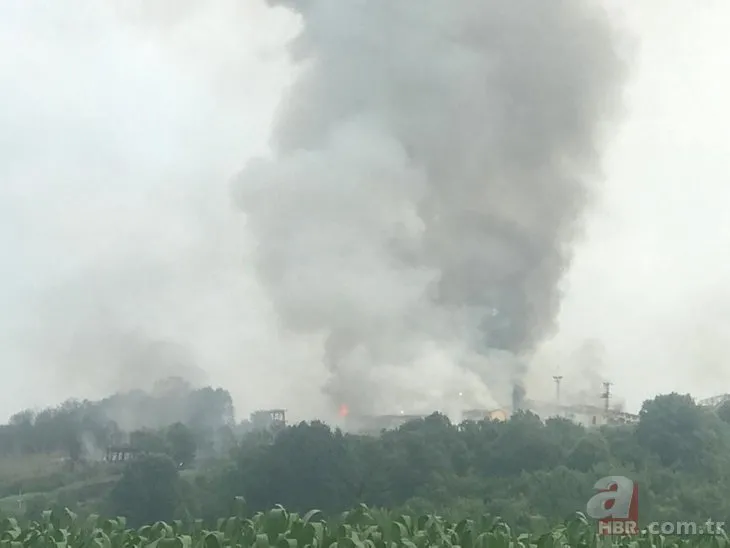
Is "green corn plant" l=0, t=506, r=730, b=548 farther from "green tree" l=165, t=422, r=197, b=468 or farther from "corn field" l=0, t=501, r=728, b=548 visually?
"green tree" l=165, t=422, r=197, b=468

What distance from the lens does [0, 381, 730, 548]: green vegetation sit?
1411 inches

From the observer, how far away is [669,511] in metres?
34.2

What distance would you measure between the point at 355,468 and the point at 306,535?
28562mm

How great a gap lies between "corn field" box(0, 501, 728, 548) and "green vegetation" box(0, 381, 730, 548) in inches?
614

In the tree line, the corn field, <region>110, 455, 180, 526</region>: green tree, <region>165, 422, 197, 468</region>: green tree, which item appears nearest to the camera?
the corn field

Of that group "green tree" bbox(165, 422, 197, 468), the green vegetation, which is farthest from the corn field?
"green tree" bbox(165, 422, 197, 468)

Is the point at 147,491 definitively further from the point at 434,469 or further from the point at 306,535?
the point at 306,535

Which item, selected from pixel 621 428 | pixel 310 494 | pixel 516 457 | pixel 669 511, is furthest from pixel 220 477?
pixel 621 428

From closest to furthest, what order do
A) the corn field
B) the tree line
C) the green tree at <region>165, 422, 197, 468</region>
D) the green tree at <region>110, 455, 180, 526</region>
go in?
the corn field
the green tree at <region>110, 455, 180, 526</region>
the tree line
the green tree at <region>165, 422, 197, 468</region>

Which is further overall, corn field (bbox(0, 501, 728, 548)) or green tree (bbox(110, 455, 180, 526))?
green tree (bbox(110, 455, 180, 526))

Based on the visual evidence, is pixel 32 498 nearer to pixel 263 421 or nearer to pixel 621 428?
pixel 263 421

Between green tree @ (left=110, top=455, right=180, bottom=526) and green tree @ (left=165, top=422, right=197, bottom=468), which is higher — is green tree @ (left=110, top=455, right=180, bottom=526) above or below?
below

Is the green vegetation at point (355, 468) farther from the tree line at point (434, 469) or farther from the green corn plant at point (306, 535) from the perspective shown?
the green corn plant at point (306, 535)

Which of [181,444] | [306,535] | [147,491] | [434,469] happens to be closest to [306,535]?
[306,535]
